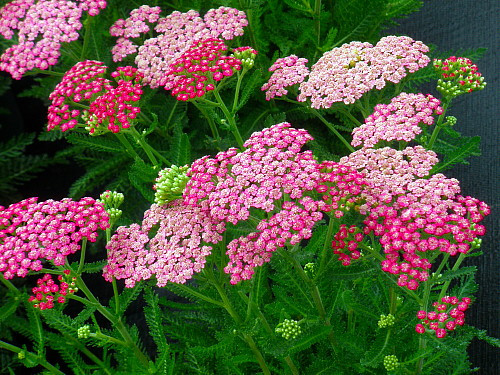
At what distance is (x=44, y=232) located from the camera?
43.8 inches

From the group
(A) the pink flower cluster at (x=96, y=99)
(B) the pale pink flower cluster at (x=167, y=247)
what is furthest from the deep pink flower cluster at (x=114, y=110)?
(B) the pale pink flower cluster at (x=167, y=247)

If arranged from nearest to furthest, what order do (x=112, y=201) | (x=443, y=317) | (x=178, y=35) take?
(x=443, y=317) → (x=112, y=201) → (x=178, y=35)

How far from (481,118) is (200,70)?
101 cm

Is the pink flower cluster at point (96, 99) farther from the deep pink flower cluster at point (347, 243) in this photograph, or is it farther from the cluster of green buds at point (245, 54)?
the deep pink flower cluster at point (347, 243)

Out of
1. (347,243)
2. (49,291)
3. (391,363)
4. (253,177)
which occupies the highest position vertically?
(253,177)

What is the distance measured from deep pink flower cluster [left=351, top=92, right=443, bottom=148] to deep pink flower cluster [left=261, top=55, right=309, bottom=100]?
0.82 feet

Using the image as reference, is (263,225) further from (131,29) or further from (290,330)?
(131,29)

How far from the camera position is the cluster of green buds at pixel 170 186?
1.09 m

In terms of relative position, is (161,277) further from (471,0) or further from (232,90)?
(471,0)

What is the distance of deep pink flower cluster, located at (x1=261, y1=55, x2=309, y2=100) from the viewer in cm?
138

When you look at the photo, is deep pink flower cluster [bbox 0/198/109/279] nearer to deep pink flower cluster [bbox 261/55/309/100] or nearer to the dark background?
deep pink flower cluster [bbox 261/55/309/100]

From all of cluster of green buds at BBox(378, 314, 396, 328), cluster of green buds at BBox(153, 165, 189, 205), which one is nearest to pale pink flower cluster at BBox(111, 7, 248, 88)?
cluster of green buds at BBox(153, 165, 189, 205)

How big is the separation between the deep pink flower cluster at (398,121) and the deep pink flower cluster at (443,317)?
1.07 ft

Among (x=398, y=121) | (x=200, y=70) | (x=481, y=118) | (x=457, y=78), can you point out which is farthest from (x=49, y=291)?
(x=481, y=118)
